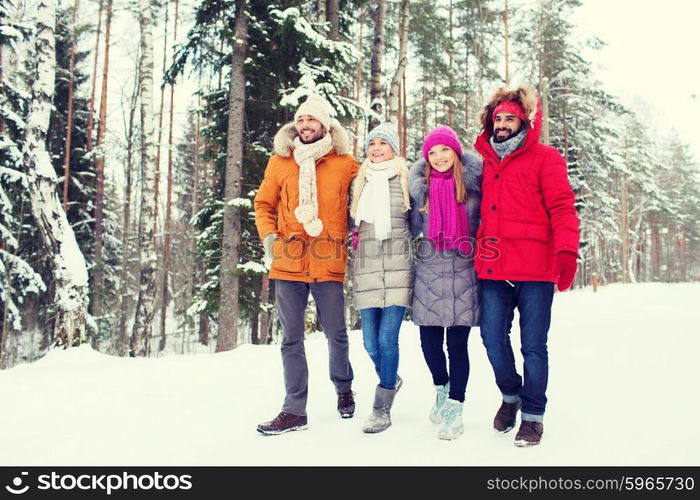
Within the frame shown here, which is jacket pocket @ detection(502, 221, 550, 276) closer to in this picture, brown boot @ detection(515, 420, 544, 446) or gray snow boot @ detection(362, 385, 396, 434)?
brown boot @ detection(515, 420, 544, 446)

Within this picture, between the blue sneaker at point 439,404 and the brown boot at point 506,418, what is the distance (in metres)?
0.36

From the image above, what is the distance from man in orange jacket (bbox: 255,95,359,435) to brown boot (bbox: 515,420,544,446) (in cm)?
123

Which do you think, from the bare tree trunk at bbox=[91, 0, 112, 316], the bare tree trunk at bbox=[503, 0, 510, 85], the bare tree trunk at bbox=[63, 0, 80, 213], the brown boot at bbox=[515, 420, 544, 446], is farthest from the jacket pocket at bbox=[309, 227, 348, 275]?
the bare tree trunk at bbox=[503, 0, 510, 85]

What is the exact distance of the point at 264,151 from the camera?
1034cm

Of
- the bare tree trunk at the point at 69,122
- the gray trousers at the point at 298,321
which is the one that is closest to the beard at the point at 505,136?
the gray trousers at the point at 298,321

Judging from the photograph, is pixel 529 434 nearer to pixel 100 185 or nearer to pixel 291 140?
pixel 291 140

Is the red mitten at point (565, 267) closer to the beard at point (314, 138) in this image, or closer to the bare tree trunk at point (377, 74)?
the beard at point (314, 138)

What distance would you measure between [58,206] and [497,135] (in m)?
6.20

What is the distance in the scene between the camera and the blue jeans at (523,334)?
306 centimetres

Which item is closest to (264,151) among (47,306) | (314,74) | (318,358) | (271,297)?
(314,74)

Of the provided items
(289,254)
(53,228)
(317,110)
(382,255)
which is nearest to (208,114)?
(53,228)

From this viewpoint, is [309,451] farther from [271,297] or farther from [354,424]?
[271,297]

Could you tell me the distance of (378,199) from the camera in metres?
3.47

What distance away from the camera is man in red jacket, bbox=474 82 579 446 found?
300cm
